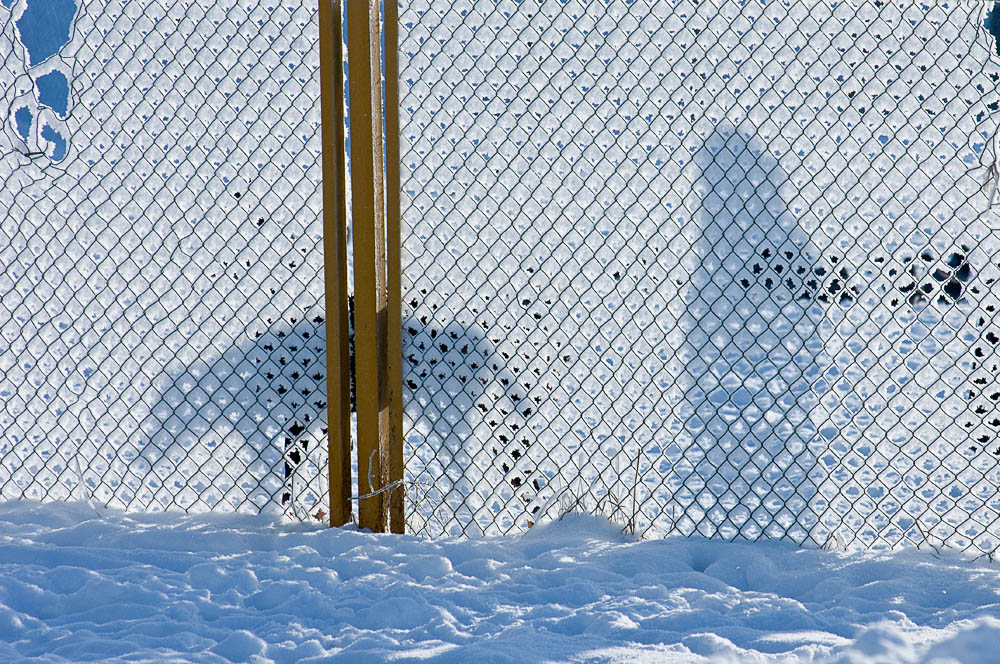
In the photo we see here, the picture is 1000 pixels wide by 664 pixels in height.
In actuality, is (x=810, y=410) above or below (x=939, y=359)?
below

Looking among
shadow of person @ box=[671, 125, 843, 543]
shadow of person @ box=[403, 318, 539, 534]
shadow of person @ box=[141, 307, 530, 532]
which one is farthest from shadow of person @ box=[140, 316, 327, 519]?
shadow of person @ box=[671, 125, 843, 543]

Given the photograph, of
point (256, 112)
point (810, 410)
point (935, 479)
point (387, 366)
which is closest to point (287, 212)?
point (256, 112)

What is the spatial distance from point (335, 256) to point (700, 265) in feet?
4.05

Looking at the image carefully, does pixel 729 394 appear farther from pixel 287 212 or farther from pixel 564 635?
pixel 287 212

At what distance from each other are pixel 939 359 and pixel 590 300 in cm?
120

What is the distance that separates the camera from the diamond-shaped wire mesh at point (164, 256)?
8.27ft

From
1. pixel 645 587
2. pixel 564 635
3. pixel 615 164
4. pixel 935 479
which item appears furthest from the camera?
pixel 935 479

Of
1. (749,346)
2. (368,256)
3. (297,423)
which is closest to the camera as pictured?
(368,256)

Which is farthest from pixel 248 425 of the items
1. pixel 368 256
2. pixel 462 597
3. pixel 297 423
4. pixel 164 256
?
pixel 462 597

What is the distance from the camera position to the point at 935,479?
2.63 metres

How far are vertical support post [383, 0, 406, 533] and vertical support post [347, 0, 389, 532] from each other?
3 cm

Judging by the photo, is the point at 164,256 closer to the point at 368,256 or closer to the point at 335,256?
the point at 335,256

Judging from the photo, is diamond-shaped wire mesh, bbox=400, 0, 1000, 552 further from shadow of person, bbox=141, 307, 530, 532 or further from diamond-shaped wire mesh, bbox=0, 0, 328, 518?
diamond-shaped wire mesh, bbox=0, 0, 328, 518

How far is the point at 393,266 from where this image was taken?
2.41 metres
